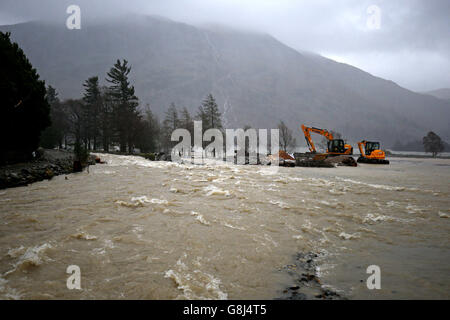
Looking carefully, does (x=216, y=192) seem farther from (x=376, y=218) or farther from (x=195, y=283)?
(x=195, y=283)

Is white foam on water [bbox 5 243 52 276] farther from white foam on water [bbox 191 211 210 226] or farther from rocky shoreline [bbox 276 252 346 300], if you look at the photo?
rocky shoreline [bbox 276 252 346 300]

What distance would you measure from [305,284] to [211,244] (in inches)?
82.6

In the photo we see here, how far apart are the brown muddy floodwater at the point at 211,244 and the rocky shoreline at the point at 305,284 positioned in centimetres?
12

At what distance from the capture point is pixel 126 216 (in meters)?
6.46

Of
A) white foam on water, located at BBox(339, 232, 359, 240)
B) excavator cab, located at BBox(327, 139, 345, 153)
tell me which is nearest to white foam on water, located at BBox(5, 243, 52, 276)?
white foam on water, located at BBox(339, 232, 359, 240)

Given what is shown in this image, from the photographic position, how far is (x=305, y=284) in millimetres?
3256

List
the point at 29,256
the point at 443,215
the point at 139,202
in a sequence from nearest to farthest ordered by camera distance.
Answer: the point at 29,256, the point at 443,215, the point at 139,202

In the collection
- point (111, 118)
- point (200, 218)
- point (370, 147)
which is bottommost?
point (200, 218)

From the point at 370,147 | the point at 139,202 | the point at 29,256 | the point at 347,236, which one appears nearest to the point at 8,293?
the point at 29,256

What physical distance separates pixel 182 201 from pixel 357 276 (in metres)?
6.14

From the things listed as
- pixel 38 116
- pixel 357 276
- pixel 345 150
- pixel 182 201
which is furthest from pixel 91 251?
pixel 345 150

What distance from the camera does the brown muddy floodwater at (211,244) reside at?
3.19 metres

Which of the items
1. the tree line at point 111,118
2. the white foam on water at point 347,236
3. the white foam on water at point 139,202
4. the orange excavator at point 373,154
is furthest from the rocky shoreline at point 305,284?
the tree line at point 111,118
